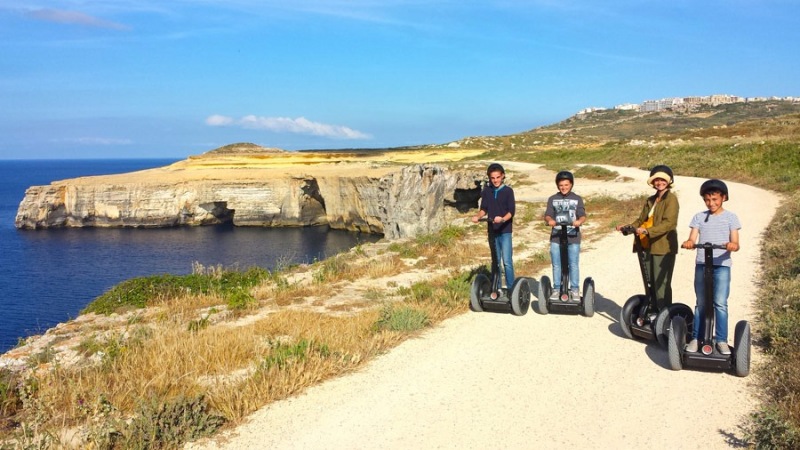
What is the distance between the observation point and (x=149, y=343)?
717 centimetres

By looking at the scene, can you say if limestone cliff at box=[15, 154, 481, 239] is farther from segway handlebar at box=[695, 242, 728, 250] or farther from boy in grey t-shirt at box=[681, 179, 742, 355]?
segway handlebar at box=[695, 242, 728, 250]

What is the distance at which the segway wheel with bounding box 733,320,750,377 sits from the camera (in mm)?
5844

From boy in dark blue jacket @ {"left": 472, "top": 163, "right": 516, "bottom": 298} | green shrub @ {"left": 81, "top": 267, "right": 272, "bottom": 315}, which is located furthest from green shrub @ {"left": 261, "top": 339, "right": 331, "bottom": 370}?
green shrub @ {"left": 81, "top": 267, "right": 272, "bottom": 315}

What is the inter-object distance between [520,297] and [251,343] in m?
4.09

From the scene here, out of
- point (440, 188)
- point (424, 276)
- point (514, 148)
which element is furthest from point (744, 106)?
point (424, 276)

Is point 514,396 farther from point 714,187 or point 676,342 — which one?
point 714,187

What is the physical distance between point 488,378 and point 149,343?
438 cm

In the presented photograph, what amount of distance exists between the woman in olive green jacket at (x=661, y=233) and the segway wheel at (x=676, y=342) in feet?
2.72

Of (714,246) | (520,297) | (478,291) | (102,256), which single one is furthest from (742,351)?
(102,256)

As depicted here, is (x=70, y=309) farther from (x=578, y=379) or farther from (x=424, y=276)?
(x=578, y=379)

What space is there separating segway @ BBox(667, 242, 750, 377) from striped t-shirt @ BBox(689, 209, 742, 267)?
96mm

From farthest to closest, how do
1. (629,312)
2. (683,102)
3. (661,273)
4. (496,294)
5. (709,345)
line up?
(683,102), (496,294), (629,312), (661,273), (709,345)

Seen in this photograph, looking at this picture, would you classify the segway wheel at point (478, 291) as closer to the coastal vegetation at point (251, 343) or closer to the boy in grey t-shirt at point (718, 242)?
the coastal vegetation at point (251, 343)

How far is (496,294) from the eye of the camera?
8773 mm
